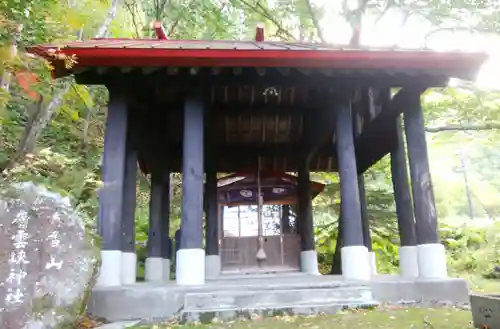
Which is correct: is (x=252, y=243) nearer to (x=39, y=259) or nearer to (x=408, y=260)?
(x=408, y=260)

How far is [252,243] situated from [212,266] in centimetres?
145

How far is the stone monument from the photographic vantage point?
3713mm

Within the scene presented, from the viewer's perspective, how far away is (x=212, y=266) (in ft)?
36.6

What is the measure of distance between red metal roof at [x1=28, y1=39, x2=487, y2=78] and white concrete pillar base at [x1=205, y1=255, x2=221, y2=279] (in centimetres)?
623

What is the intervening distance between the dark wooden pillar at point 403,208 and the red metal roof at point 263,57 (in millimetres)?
2085

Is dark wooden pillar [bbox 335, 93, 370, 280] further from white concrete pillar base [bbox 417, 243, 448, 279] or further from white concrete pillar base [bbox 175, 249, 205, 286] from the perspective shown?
white concrete pillar base [bbox 175, 249, 205, 286]

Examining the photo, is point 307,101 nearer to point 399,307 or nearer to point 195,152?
point 195,152

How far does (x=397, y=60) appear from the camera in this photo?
6.60m

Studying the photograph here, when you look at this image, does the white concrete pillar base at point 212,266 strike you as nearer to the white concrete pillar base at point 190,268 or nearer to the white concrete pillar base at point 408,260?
the white concrete pillar base at point 408,260

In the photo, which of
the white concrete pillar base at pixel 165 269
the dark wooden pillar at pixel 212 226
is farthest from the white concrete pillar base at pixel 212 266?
the white concrete pillar base at pixel 165 269

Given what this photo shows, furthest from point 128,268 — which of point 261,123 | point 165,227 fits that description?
point 261,123

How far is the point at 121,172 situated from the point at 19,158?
1.55m

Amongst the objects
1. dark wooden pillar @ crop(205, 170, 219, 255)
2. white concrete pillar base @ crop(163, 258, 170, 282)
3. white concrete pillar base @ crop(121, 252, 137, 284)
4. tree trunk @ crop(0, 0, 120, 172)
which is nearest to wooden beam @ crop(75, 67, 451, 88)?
tree trunk @ crop(0, 0, 120, 172)

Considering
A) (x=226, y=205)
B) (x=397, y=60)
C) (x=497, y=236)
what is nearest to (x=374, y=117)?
(x=397, y=60)
